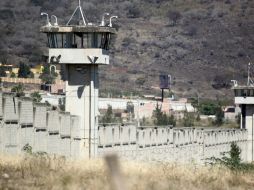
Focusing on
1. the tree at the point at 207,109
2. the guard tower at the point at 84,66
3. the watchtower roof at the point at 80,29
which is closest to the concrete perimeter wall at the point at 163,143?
the guard tower at the point at 84,66

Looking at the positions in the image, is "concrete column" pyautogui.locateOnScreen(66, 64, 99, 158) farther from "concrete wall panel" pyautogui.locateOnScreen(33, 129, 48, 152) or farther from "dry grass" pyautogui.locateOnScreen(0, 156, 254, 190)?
"dry grass" pyautogui.locateOnScreen(0, 156, 254, 190)

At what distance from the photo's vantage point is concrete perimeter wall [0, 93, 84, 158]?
1647 inches

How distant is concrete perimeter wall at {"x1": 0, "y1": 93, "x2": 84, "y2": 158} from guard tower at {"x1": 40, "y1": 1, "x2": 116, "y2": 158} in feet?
2.07

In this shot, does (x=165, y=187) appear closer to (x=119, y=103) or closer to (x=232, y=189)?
(x=232, y=189)

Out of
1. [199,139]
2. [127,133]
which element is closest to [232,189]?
[127,133]

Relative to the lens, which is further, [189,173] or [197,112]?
[197,112]

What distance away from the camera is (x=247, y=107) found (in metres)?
112

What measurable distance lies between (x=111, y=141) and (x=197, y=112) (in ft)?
435

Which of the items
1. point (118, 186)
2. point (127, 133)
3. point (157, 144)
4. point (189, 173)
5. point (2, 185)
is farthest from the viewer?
point (157, 144)

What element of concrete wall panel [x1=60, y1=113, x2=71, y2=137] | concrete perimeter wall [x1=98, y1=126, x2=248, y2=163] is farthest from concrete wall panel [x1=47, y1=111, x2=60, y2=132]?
concrete perimeter wall [x1=98, y1=126, x2=248, y2=163]

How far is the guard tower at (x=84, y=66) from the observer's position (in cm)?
5203

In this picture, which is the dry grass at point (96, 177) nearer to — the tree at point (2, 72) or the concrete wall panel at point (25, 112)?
the concrete wall panel at point (25, 112)

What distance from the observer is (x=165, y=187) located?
23.0 meters

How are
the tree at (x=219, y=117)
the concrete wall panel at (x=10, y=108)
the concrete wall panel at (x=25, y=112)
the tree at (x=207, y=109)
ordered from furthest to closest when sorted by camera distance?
the tree at (x=207, y=109), the tree at (x=219, y=117), the concrete wall panel at (x=25, y=112), the concrete wall panel at (x=10, y=108)
